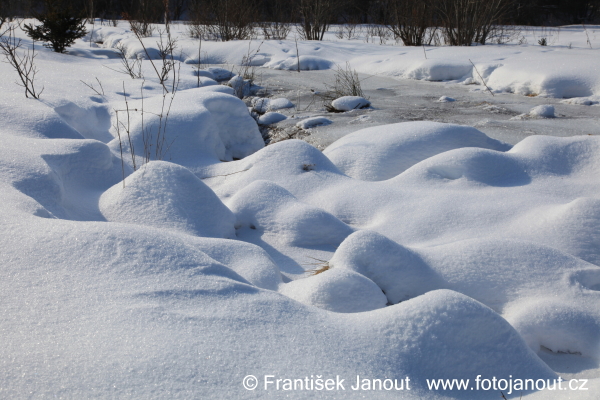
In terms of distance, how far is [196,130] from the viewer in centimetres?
298

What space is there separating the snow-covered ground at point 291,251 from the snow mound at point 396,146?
13 millimetres

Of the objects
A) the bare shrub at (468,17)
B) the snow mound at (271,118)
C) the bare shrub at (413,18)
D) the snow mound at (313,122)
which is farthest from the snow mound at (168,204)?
the bare shrub at (413,18)

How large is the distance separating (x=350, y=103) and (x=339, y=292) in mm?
3062

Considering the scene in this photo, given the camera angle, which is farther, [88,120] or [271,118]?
[271,118]

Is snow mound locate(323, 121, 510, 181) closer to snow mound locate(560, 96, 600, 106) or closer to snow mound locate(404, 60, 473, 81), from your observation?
snow mound locate(560, 96, 600, 106)

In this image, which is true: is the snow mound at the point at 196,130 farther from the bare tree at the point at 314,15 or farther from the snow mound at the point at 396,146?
the bare tree at the point at 314,15

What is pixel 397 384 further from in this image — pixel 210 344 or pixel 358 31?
pixel 358 31

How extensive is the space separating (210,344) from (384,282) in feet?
2.66

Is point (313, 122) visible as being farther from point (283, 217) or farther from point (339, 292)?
point (339, 292)

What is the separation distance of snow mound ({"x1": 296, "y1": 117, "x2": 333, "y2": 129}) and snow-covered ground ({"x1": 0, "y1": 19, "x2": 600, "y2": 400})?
0.07 feet

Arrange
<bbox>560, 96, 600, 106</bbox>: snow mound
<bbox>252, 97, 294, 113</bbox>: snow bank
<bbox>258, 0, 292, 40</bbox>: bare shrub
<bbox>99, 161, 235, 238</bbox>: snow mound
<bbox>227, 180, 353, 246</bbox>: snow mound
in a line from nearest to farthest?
<bbox>99, 161, 235, 238</bbox>: snow mound, <bbox>227, 180, 353, 246</bbox>: snow mound, <bbox>560, 96, 600, 106</bbox>: snow mound, <bbox>252, 97, 294, 113</bbox>: snow bank, <bbox>258, 0, 292, 40</bbox>: bare shrub

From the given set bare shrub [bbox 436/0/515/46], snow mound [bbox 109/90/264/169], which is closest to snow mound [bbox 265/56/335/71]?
bare shrub [bbox 436/0/515/46]

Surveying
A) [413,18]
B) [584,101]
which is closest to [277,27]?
[413,18]

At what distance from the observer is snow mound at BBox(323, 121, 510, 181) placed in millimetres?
2551
